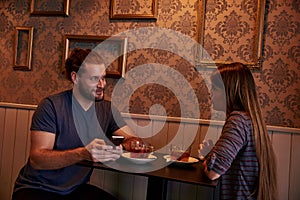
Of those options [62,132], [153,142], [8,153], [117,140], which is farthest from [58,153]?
[8,153]

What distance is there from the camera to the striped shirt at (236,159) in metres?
1.47

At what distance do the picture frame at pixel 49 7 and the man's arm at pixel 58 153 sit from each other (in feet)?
3.63

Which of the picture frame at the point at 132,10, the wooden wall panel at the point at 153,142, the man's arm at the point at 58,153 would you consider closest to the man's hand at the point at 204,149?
the wooden wall panel at the point at 153,142

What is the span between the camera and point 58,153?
1.72 m

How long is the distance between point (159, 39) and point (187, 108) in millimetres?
512

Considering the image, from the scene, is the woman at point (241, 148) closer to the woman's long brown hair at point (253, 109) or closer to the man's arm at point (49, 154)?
the woman's long brown hair at point (253, 109)

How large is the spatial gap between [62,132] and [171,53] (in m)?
0.90

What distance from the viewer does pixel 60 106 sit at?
6.19ft

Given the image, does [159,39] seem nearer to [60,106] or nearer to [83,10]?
[83,10]

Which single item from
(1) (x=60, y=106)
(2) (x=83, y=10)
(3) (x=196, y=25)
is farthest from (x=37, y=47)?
(3) (x=196, y=25)

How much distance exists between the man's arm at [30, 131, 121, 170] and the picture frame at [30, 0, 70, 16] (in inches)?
43.6

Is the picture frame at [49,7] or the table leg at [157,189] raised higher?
the picture frame at [49,7]

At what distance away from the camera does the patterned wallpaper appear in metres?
2.04

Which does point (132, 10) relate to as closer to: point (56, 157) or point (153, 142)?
point (153, 142)
